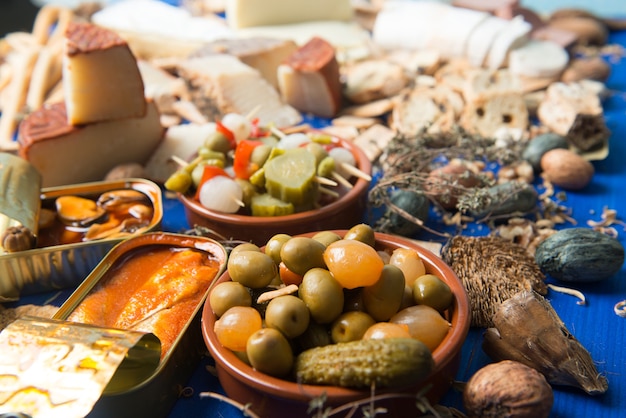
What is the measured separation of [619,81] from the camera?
2824 millimetres

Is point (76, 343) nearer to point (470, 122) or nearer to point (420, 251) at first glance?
point (420, 251)

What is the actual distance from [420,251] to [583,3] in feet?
11.0

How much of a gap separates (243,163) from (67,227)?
0.55m

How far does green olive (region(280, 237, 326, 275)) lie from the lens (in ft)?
4.03

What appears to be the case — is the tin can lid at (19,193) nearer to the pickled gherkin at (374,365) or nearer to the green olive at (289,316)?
the green olive at (289,316)

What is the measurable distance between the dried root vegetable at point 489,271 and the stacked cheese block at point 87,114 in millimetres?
1192

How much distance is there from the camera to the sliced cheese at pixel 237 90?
2.48 m

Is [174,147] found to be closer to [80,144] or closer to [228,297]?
[80,144]

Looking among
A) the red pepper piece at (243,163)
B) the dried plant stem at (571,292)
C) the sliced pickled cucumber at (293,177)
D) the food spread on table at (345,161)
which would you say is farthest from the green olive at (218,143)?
the dried plant stem at (571,292)

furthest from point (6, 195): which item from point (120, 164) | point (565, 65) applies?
point (565, 65)

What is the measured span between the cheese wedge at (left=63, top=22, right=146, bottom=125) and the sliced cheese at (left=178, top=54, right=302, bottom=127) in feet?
1.52

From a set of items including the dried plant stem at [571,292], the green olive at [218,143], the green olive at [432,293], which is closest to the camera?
the green olive at [432,293]

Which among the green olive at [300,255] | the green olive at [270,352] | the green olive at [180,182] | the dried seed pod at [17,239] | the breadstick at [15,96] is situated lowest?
the breadstick at [15,96]

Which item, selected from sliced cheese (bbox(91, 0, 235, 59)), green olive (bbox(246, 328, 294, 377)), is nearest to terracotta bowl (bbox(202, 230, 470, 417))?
green olive (bbox(246, 328, 294, 377))
